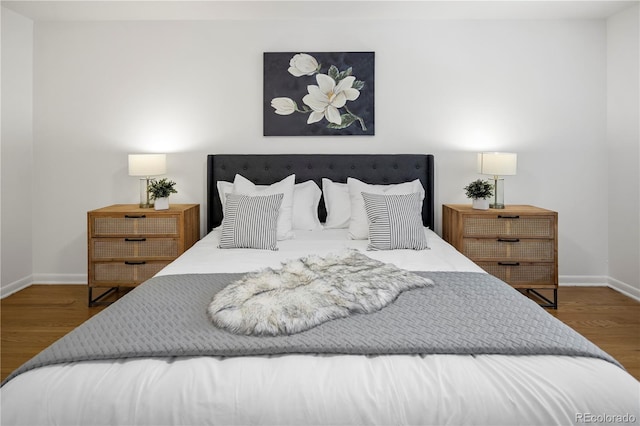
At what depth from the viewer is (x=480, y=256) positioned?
361 cm

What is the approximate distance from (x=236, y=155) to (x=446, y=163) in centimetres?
193

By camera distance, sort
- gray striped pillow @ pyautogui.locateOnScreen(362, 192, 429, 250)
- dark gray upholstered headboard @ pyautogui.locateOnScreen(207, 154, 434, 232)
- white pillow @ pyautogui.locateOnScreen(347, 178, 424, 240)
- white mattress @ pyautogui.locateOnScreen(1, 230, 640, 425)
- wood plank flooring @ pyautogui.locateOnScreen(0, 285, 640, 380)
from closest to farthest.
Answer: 1. white mattress @ pyautogui.locateOnScreen(1, 230, 640, 425)
2. wood plank flooring @ pyautogui.locateOnScreen(0, 285, 640, 380)
3. gray striped pillow @ pyautogui.locateOnScreen(362, 192, 429, 250)
4. white pillow @ pyautogui.locateOnScreen(347, 178, 424, 240)
5. dark gray upholstered headboard @ pyautogui.locateOnScreen(207, 154, 434, 232)

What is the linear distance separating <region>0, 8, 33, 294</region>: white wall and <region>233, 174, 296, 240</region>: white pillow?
1980 millimetres

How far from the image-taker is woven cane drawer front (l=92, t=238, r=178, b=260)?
3.63 meters

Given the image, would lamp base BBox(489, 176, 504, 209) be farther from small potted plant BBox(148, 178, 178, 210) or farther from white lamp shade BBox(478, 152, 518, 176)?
small potted plant BBox(148, 178, 178, 210)

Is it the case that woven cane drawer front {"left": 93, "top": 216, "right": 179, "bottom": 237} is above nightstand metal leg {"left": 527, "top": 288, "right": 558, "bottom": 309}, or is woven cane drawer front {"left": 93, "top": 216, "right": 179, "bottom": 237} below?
above

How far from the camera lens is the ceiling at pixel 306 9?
3631 mm

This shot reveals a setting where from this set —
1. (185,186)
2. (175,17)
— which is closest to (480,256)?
(185,186)

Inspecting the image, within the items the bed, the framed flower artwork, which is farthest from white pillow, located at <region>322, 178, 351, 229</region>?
the bed

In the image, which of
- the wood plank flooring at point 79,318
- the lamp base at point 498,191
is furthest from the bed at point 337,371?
the lamp base at point 498,191

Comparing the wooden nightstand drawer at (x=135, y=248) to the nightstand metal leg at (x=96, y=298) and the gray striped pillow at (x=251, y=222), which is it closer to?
the nightstand metal leg at (x=96, y=298)

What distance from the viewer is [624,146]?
3871 millimetres

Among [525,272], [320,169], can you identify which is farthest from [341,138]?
[525,272]

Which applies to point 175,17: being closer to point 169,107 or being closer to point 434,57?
point 169,107
